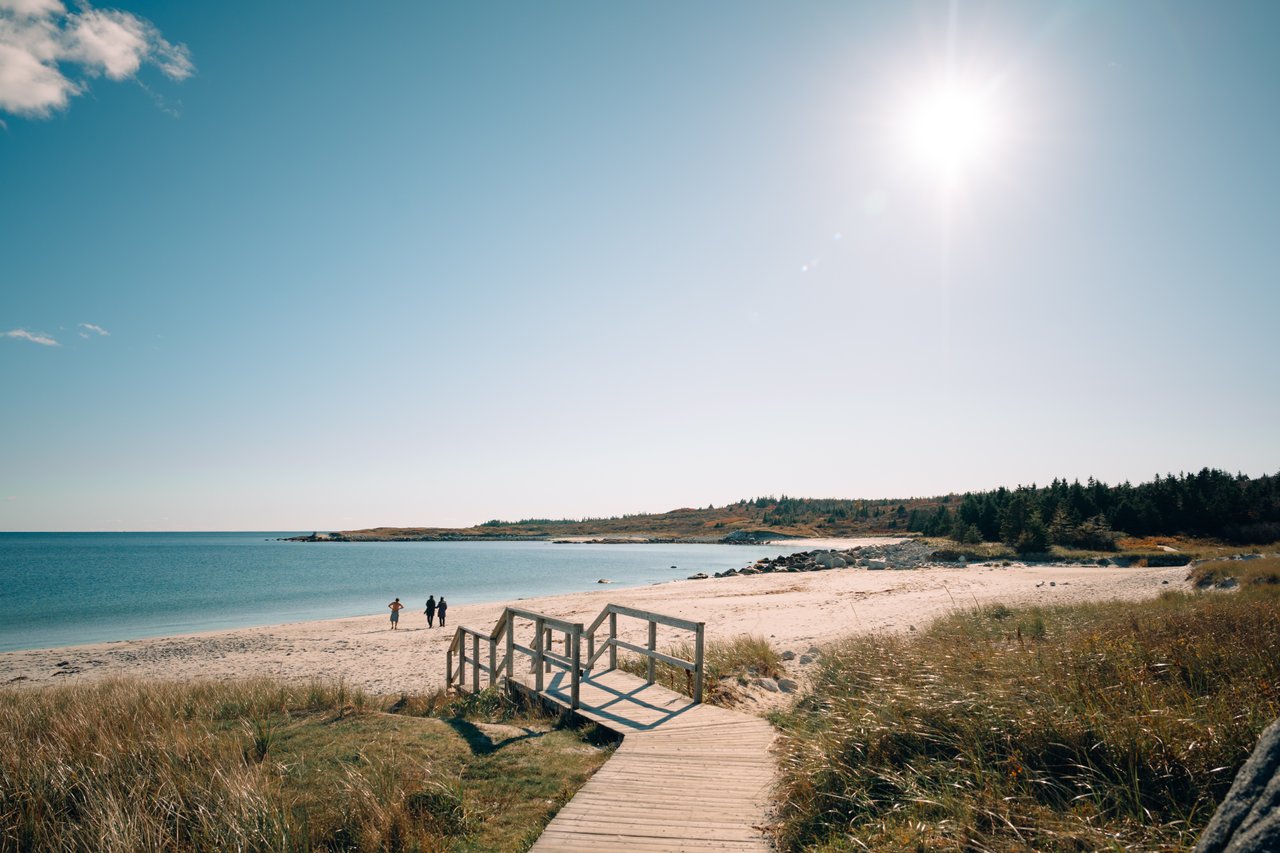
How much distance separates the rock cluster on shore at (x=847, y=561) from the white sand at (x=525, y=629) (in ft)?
36.0

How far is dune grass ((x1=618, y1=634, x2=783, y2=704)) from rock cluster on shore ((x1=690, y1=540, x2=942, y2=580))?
3941cm

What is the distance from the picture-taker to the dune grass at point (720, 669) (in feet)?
35.7

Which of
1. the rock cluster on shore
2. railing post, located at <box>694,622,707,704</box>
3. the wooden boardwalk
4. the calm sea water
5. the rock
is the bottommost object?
the calm sea water

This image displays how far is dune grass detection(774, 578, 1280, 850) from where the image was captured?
4426 millimetres

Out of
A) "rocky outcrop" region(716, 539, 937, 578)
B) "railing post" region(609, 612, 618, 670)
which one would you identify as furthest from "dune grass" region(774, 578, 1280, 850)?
"rocky outcrop" region(716, 539, 937, 578)

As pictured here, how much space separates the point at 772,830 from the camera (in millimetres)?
5480

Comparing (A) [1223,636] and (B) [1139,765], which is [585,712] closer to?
(B) [1139,765]

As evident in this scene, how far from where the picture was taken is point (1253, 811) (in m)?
2.54

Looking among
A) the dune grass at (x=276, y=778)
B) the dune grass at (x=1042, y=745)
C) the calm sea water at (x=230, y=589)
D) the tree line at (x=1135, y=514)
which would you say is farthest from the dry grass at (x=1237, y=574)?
the calm sea water at (x=230, y=589)

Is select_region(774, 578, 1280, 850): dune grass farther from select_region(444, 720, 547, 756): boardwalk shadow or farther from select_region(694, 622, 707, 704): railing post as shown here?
select_region(444, 720, 547, 756): boardwalk shadow

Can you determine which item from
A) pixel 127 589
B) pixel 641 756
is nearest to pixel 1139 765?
pixel 641 756

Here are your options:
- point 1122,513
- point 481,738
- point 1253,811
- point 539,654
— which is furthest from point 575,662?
point 1122,513

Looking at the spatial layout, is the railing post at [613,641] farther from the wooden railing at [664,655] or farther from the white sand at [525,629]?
the white sand at [525,629]

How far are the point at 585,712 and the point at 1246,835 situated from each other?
821 cm
